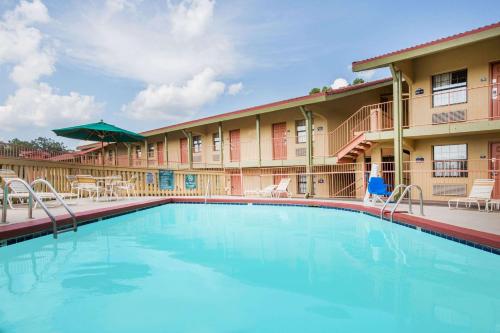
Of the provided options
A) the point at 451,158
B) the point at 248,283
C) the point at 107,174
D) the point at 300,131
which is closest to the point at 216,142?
the point at 300,131

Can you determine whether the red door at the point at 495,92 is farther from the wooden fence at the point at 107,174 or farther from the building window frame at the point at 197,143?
the building window frame at the point at 197,143

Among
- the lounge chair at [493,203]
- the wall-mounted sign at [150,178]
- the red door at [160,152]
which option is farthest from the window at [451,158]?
the red door at [160,152]

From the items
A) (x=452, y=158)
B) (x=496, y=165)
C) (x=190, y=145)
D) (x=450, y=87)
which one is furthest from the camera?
(x=190, y=145)

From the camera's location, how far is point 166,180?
14.3 meters

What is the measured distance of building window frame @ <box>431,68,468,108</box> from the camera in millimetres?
11461

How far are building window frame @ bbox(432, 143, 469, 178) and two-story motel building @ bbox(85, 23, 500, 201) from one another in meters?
0.03

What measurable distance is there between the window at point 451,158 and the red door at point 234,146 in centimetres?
1085

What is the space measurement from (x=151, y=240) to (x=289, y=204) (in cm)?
668

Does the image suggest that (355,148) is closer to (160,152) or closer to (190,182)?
(190,182)

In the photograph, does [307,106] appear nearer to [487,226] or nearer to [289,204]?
[289,204]

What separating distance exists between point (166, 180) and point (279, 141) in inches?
274

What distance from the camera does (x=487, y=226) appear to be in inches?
227

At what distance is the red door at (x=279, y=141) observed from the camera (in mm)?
17297

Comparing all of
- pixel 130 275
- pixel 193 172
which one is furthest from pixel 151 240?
pixel 193 172
